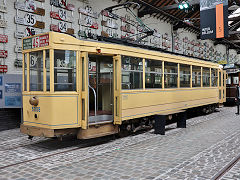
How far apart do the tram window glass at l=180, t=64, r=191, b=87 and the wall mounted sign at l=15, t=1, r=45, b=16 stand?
6157 mm

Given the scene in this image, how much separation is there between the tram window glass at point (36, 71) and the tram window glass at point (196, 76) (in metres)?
7.37

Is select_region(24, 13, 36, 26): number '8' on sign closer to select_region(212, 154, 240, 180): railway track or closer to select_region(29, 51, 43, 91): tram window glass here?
select_region(29, 51, 43, 91): tram window glass

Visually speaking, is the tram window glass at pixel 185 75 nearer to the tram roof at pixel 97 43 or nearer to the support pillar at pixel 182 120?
the support pillar at pixel 182 120

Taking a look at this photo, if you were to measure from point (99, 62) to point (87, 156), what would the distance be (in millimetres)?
2837

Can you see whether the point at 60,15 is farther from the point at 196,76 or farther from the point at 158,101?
the point at 196,76

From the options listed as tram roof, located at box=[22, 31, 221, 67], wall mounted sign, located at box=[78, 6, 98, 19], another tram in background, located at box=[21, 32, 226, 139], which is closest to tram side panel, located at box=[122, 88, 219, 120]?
another tram in background, located at box=[21, 32, 226, 139]

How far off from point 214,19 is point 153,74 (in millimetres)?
6559

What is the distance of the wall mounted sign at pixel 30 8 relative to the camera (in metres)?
9.97

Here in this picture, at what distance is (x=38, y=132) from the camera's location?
616 centimetres

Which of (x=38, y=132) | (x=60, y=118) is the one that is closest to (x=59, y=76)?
(x=60, y=118)

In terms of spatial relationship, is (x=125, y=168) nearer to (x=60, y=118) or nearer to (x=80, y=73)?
(x=60, y=118)

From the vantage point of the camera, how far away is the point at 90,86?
21.6 feet

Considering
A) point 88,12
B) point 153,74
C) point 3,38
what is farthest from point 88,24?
point 153,74

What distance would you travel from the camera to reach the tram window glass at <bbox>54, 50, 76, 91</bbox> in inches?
238
